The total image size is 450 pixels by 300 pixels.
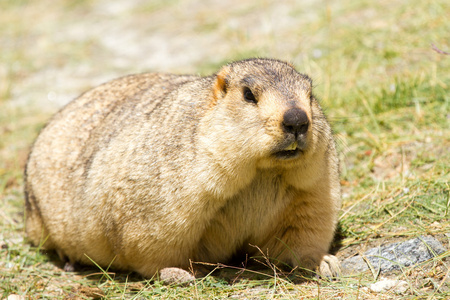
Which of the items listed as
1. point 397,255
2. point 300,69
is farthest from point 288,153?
point 300,69

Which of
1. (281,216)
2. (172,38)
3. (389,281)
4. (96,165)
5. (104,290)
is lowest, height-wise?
(104,290)

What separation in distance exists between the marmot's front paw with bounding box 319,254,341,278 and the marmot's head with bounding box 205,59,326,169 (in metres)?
1.12

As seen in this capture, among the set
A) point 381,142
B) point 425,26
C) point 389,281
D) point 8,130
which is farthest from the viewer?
point 8,130

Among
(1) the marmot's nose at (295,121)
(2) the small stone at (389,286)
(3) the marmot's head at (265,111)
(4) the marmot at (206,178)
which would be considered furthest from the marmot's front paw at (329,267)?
(1) the marmot's nose at (295,121)

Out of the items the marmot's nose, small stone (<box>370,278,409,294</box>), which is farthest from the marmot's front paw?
the marmot's nose

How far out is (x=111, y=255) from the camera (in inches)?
205

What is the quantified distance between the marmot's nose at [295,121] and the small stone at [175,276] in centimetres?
169

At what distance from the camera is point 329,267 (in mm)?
4562

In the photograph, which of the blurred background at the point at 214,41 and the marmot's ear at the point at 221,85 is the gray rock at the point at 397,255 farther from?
the blurred background at the point at 214,41

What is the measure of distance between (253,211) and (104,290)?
164 cm

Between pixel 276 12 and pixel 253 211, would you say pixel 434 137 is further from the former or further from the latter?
pixel 276 12

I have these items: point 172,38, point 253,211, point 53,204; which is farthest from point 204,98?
point 172,38

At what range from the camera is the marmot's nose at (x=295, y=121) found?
3.71 metres

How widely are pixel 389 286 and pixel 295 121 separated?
5.14ft
